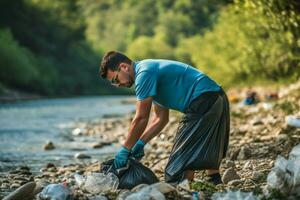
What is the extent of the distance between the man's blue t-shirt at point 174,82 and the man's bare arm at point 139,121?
0.51ft

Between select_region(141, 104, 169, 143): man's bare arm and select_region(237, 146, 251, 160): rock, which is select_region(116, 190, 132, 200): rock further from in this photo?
select_region(237, 146, 251, 160): rock

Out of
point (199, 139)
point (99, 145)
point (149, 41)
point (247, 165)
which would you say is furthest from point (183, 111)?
point (149, 41)

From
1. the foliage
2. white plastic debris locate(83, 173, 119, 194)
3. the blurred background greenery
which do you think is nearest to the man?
white plastic debris locate(83, 173, 119, 194)

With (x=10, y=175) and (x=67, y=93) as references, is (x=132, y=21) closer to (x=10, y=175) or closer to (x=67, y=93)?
(x=67, y=93)

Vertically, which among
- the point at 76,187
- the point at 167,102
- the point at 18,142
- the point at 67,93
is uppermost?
the point at 167,102

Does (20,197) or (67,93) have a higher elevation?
(20,197)

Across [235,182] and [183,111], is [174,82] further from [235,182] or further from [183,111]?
[235,182]

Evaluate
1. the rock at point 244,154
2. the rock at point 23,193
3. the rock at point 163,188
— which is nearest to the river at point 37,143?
the rock at point 244,154

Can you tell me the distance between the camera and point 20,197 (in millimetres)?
6438

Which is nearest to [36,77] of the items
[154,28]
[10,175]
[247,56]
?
[247,56]

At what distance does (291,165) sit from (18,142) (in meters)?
11.9

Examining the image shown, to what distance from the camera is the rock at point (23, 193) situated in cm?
632

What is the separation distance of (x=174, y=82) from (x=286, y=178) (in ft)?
5.06

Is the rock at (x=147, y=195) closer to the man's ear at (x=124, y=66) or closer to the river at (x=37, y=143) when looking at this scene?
the man's ear at (x=124, y=66)
